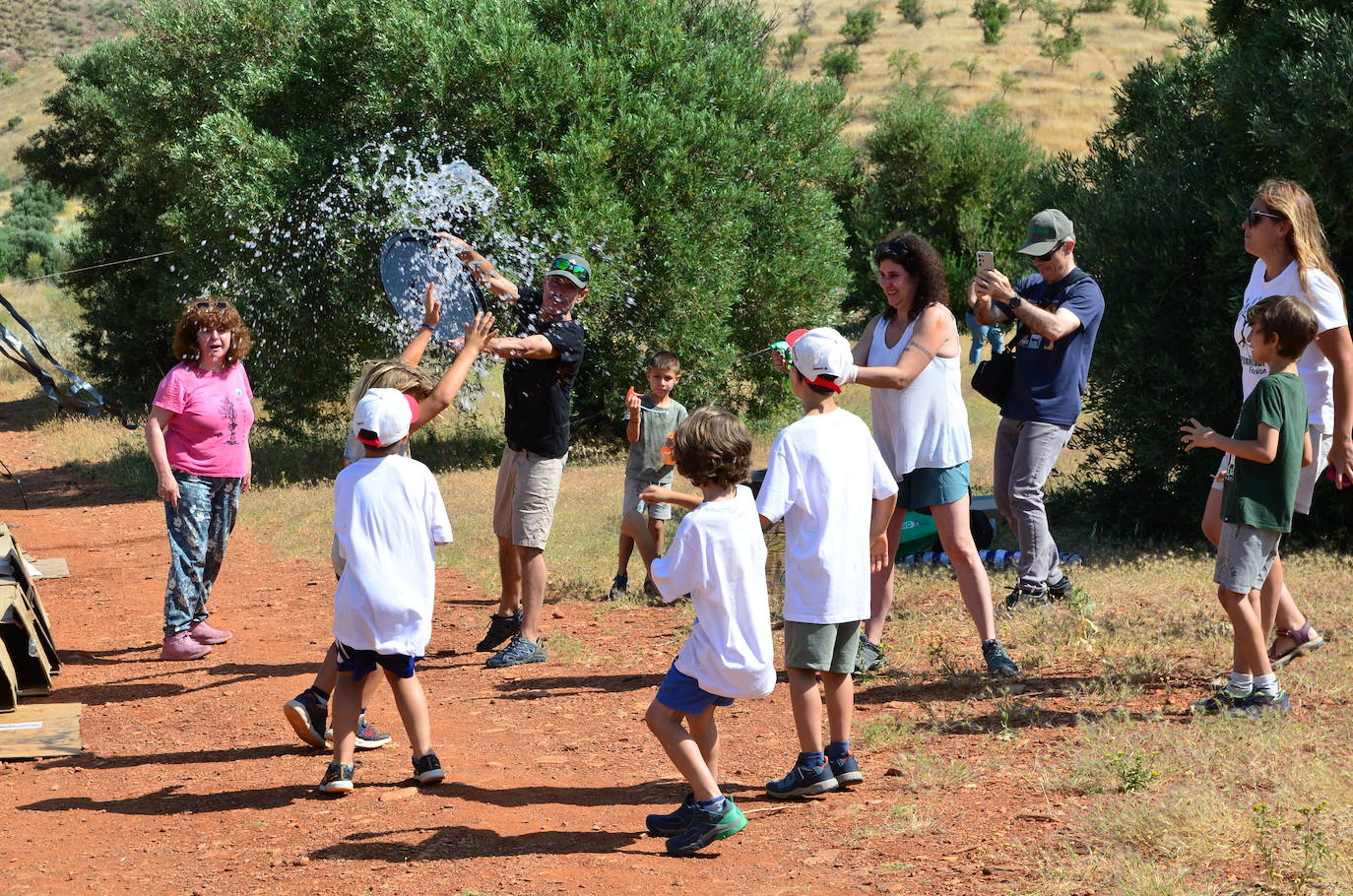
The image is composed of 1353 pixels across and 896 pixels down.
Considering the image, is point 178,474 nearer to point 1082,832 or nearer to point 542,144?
point 1082,832

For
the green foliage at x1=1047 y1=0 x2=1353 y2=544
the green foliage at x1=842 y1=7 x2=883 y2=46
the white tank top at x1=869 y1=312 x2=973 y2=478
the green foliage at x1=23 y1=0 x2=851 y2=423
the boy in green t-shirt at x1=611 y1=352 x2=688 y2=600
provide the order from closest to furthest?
the white tank top at x1=869 y1=312 x2=973 y2=478 < the boy in green t-shirt at x1=611 y1=352 x2=688 y2=600 < the green foliage at x1=1047 y1=0 x2=1353 y2=544 < the green foliage at x1=23 y1=0 x2=851 y2=423 < the green foliage at x1=842 y1=7 x2=883 y2=46

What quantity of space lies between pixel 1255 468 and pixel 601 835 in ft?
9.72

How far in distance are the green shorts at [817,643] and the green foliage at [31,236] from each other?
124 ft

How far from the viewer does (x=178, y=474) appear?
7129mm

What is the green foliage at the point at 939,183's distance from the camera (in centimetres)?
2827

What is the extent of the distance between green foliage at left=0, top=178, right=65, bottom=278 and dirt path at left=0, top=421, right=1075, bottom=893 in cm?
3484

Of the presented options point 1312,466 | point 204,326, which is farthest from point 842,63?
point 1312,466

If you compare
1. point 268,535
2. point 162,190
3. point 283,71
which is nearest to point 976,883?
point 268,535

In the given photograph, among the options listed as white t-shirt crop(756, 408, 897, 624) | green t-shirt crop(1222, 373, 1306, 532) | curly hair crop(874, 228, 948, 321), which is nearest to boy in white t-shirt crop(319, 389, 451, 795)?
white t-shirt crop(756, 408, 897, 624)

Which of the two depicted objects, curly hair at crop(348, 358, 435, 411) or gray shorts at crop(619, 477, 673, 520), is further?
gray shorts at crop(619, 477, 673, 520)

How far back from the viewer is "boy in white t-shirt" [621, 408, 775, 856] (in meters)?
4.23

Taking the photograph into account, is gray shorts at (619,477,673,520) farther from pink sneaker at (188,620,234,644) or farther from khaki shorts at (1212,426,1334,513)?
khaki shorts at (1212,426,1334,513)

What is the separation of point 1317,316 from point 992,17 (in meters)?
60.2

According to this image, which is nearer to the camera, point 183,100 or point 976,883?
point 976,883
